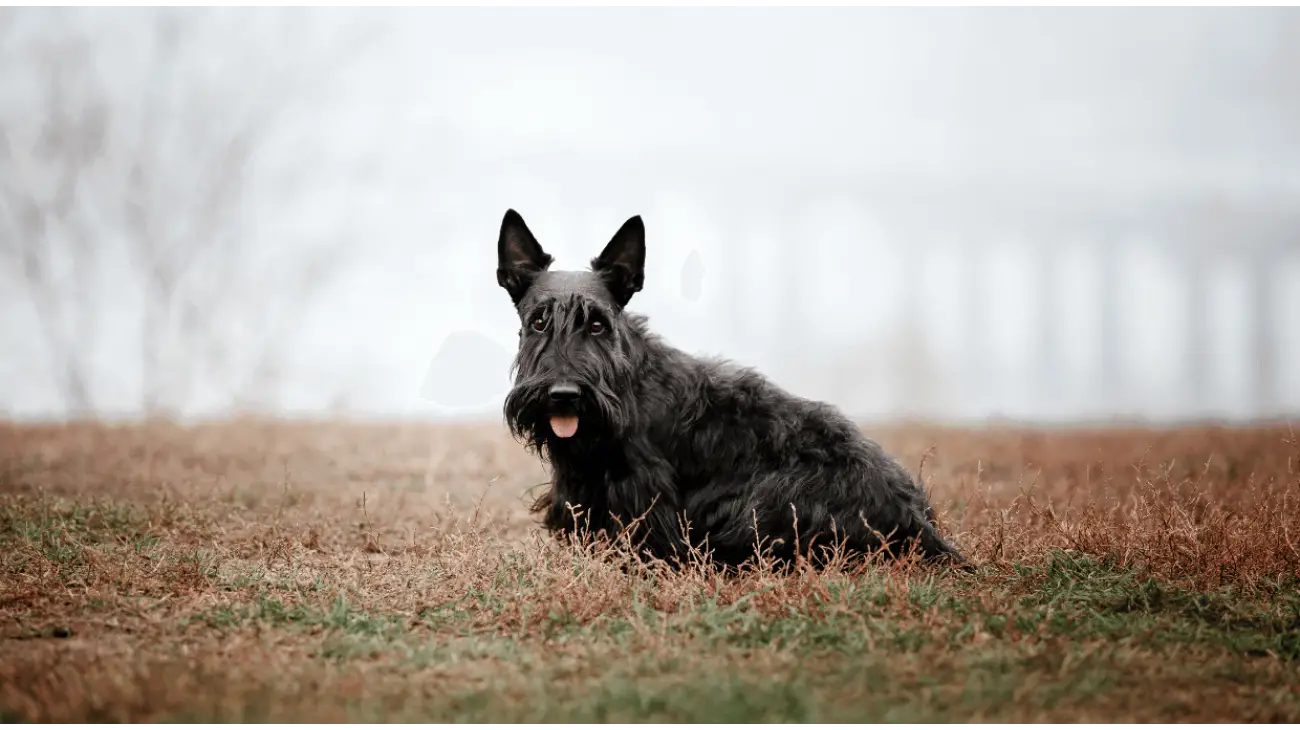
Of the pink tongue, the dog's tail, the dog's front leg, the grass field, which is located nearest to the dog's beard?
the pink tongue

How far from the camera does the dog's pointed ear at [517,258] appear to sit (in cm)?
686

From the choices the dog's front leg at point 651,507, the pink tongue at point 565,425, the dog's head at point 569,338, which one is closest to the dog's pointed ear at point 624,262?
the dog's head at point 569,338

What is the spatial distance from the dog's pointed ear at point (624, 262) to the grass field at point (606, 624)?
185 cm

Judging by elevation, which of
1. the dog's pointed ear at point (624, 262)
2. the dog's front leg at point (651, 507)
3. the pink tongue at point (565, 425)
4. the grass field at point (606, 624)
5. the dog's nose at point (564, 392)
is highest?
the dog's pointed ear at point (624, 262)

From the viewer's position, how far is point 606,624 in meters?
5.41

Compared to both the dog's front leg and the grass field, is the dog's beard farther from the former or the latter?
the grass field

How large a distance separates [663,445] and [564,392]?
933 millimetres

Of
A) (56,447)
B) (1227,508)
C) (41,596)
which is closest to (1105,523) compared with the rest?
(1227,508)

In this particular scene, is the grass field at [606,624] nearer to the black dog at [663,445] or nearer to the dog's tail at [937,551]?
the dog's tail at [937,551]

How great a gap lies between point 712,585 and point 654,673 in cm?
150

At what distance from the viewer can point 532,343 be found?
657 centimetres

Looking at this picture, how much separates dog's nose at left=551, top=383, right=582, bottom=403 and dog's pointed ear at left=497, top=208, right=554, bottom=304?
102 cm

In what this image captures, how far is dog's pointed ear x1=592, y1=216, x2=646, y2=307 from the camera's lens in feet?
22.3

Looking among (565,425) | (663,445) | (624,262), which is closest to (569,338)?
(565,425)
